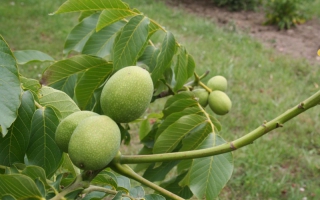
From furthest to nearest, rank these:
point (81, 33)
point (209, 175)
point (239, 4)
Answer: point (239, 4), point (81, 33), point (209, 175)

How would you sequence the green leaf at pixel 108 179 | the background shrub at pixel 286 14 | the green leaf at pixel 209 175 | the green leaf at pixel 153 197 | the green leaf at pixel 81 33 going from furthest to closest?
the background shrub at pixel 286 14 → the green leaf at pixel 81 33 → the green leaf at pixel 209 175 → the green leaf at pixel 108 179 → the green leaf at pixel 153 197

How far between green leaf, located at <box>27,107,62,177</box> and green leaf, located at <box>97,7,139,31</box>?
1.48ft

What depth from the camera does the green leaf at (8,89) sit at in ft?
2.82

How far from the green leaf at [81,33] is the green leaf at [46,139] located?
2.24 feet

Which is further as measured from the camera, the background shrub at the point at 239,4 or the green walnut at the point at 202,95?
the background shrub at the point at 239,4

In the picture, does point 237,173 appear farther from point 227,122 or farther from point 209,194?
point 209,194

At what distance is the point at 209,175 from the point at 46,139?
49 cm

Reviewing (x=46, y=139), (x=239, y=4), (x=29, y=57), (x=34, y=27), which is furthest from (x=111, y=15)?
(x=239, y=4)

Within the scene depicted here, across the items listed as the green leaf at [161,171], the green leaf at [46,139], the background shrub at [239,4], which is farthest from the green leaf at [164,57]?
the background shrub at [239,4]

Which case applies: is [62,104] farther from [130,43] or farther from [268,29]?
[268,29]

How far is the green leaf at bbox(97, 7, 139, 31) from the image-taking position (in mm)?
1326

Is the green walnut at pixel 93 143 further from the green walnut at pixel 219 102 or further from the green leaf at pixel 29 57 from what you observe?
the green walnut at pixel 219 102

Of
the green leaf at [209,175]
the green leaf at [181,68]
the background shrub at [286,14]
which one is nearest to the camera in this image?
the green leaf at [209,175]

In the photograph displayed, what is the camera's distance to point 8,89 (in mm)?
884
